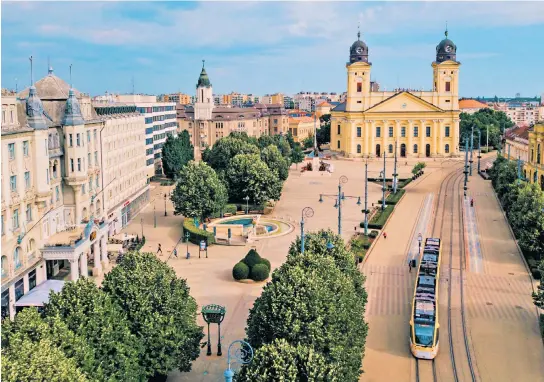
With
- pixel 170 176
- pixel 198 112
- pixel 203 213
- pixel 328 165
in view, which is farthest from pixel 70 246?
pixel 198 112

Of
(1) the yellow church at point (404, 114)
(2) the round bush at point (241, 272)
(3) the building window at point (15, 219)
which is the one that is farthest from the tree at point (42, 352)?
(1) the yellow church at point (404, 114)

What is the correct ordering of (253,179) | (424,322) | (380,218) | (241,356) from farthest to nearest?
(253,179) < (380,218) < (424,322) < (241,356)

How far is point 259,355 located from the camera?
82.2 ft

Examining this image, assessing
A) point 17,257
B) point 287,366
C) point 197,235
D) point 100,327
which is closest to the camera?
point 287,366

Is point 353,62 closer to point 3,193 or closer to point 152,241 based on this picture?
point 152,241

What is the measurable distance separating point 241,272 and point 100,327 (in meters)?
22.9

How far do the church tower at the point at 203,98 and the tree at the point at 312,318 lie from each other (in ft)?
391

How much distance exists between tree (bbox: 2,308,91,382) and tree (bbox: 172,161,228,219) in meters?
40.9

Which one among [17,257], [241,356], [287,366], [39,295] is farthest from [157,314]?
[17,257]

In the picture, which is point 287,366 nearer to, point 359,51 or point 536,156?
point 536,156

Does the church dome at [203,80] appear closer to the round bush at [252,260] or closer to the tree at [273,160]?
the tree at [273,160]

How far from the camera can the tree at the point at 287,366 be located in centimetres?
2416

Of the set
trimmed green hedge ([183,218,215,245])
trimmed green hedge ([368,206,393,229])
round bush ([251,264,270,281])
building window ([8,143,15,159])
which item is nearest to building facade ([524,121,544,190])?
trimmed green hedge ([368,206,393,229])

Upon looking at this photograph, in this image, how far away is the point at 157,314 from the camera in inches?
1176
